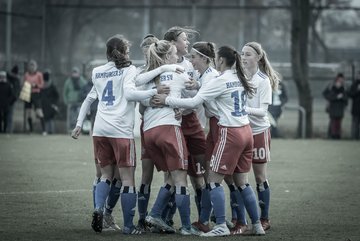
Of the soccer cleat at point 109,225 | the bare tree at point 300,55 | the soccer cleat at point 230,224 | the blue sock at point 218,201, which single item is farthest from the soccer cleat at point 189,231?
the bare tree at point 300,55

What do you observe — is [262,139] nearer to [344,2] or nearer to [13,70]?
[13,70]

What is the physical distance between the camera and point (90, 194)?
43.6 feet

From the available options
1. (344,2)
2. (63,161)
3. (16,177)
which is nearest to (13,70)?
(63,161)

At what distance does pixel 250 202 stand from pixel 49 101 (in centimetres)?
1791

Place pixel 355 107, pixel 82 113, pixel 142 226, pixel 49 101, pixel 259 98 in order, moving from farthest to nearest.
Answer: pixel 355 107
pixel 49 101
pixel 259 98
pixel 82 113
pixel 142 226

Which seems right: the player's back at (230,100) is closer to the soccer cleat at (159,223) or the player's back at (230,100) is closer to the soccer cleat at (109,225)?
the soccer cleat at (159,223)

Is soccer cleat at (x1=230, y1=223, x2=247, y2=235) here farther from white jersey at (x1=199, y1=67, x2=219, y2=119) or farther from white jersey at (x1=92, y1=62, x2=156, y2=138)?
white jersey at (x1=92, y1=62, x2=156, y2=138)

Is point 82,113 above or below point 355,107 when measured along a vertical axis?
above

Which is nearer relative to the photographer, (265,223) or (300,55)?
(265,223)

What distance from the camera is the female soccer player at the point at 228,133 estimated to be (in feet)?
31.2

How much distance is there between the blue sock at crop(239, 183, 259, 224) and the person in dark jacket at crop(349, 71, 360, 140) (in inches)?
692

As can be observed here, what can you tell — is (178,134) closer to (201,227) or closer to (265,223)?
(201,227)

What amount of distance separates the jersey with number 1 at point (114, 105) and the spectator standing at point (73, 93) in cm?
1776

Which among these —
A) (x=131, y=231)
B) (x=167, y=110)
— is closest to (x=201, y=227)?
(x=131, y=231)
